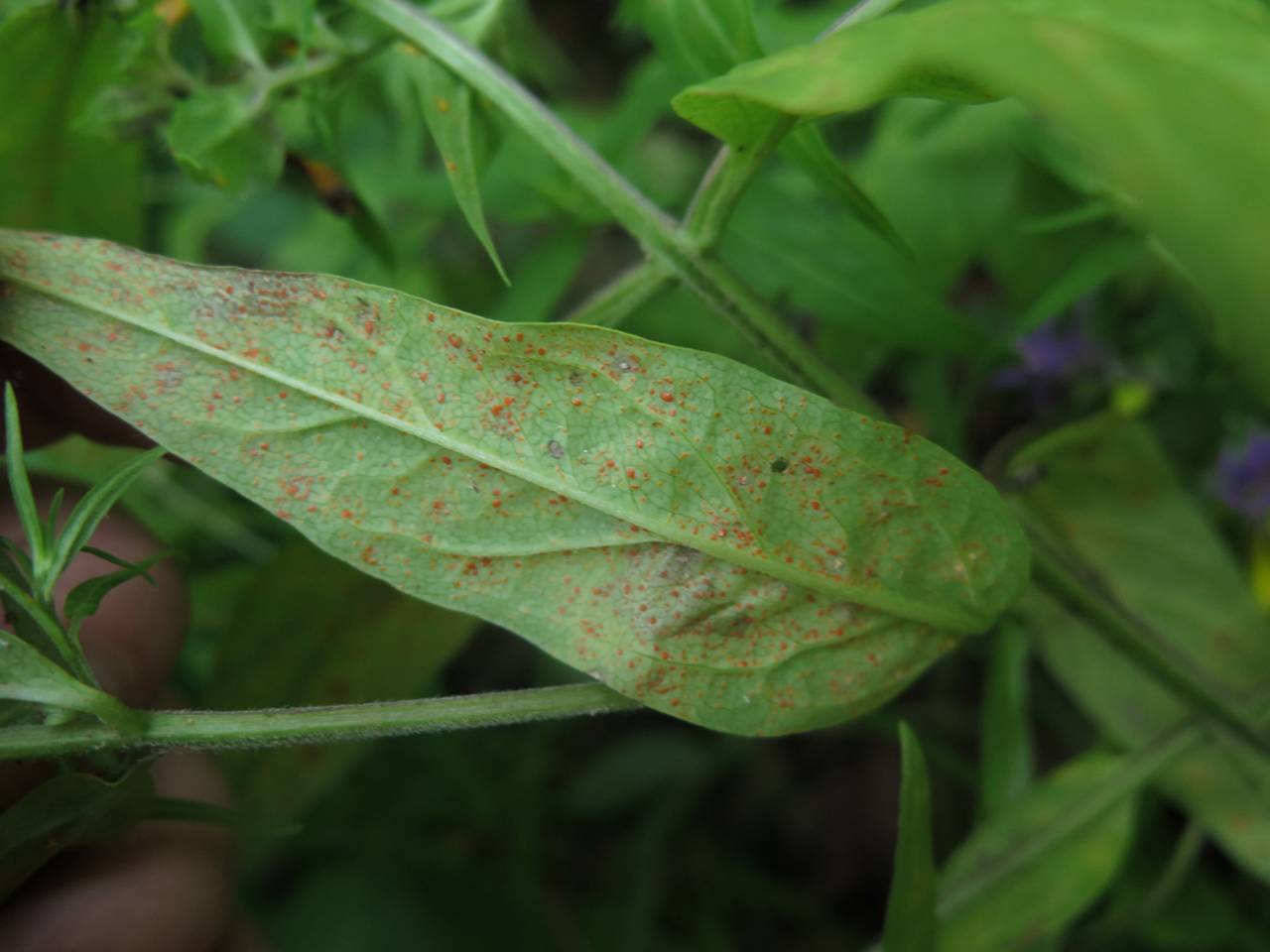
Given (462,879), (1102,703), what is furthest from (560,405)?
(462,879)

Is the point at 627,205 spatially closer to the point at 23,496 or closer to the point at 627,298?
the point at 627,298

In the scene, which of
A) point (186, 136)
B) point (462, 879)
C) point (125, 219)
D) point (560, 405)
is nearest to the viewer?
point (560, 405)

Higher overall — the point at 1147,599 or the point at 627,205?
the point at 627,205

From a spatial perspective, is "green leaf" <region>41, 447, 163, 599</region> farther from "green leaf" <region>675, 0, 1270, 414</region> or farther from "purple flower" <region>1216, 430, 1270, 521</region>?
"purple flower" <region>1216, 430, 1270, 521</region>

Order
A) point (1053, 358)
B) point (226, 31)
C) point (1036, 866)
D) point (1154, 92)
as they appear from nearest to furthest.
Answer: point (1154, 92) < point (226, 31) < point (1036, 866) < point (1053, 358)

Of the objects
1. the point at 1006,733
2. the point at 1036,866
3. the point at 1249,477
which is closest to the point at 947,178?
the point at 1249,477

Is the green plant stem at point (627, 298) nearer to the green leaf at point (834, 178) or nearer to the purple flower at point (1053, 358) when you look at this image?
the green leaf at point (834, 178)

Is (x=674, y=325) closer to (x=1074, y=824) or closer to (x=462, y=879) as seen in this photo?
(x=1074, y=824)
